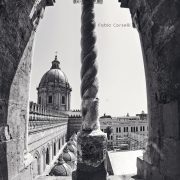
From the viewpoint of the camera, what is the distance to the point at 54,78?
147 ft

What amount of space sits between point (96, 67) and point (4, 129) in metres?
1.50

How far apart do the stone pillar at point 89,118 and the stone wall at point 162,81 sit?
685 mm

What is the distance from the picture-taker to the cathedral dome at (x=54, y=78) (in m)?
44.5

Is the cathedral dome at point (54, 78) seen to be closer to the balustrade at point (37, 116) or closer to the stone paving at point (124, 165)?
the balustrade at point (37, 116)

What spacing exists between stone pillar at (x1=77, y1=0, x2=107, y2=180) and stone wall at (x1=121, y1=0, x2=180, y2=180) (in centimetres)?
69

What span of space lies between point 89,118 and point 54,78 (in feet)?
141

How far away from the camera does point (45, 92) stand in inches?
1719

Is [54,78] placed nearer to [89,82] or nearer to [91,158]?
[89,82]

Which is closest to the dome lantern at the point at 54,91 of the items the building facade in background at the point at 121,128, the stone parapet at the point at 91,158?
the building facade in background at the point at 121,128

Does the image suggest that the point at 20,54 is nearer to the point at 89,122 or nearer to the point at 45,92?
the point at 89,122

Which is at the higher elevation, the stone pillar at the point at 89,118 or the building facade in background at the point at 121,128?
the stone pillar at the point at 89,118

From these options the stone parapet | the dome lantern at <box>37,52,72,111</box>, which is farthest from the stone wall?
the dome lantern at <box>37,52,72,111</box>

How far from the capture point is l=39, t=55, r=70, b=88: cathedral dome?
44531 mm

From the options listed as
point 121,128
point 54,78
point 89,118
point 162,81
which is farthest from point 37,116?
point 121,128
